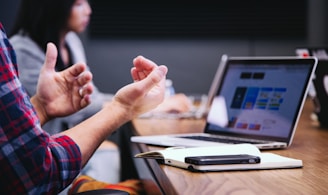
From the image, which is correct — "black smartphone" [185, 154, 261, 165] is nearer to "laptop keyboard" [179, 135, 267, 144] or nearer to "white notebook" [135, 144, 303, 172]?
"white notebook" [135, 144, 303, 172]

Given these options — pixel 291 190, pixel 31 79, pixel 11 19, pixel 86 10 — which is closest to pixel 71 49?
pixel 86 10

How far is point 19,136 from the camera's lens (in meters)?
1.21

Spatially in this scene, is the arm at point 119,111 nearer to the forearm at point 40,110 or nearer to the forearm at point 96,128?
the forearm at point 96,128

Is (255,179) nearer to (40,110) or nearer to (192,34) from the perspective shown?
(40,110)

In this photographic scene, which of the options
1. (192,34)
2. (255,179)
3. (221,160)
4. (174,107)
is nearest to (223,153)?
(221,160)

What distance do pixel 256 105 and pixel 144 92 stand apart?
0.54m

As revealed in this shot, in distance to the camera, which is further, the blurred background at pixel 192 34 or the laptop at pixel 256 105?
the blurred background at pixel 192 34

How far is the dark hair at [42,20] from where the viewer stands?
3.11 metres

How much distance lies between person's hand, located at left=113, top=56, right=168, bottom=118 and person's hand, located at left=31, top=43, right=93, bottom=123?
1.11ft

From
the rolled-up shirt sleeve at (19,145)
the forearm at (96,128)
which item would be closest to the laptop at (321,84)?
the forearm at (96,128)

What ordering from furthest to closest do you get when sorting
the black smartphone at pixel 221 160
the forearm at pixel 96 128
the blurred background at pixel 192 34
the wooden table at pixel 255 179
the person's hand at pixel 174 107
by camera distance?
the blurred background at pixel 192 34
the person's hand at pixel 174 107
the forearm at pixel 96 128
the black smartphone at pixel 221 160
the wooden table at pixel 255 179

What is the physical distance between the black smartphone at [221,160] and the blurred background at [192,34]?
380 centimetres

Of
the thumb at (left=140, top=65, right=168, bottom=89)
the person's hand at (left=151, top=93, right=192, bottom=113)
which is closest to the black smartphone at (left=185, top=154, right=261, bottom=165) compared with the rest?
the thumb at (left=140, top=65, right=168, bottom=89)

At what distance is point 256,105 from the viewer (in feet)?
6.33
